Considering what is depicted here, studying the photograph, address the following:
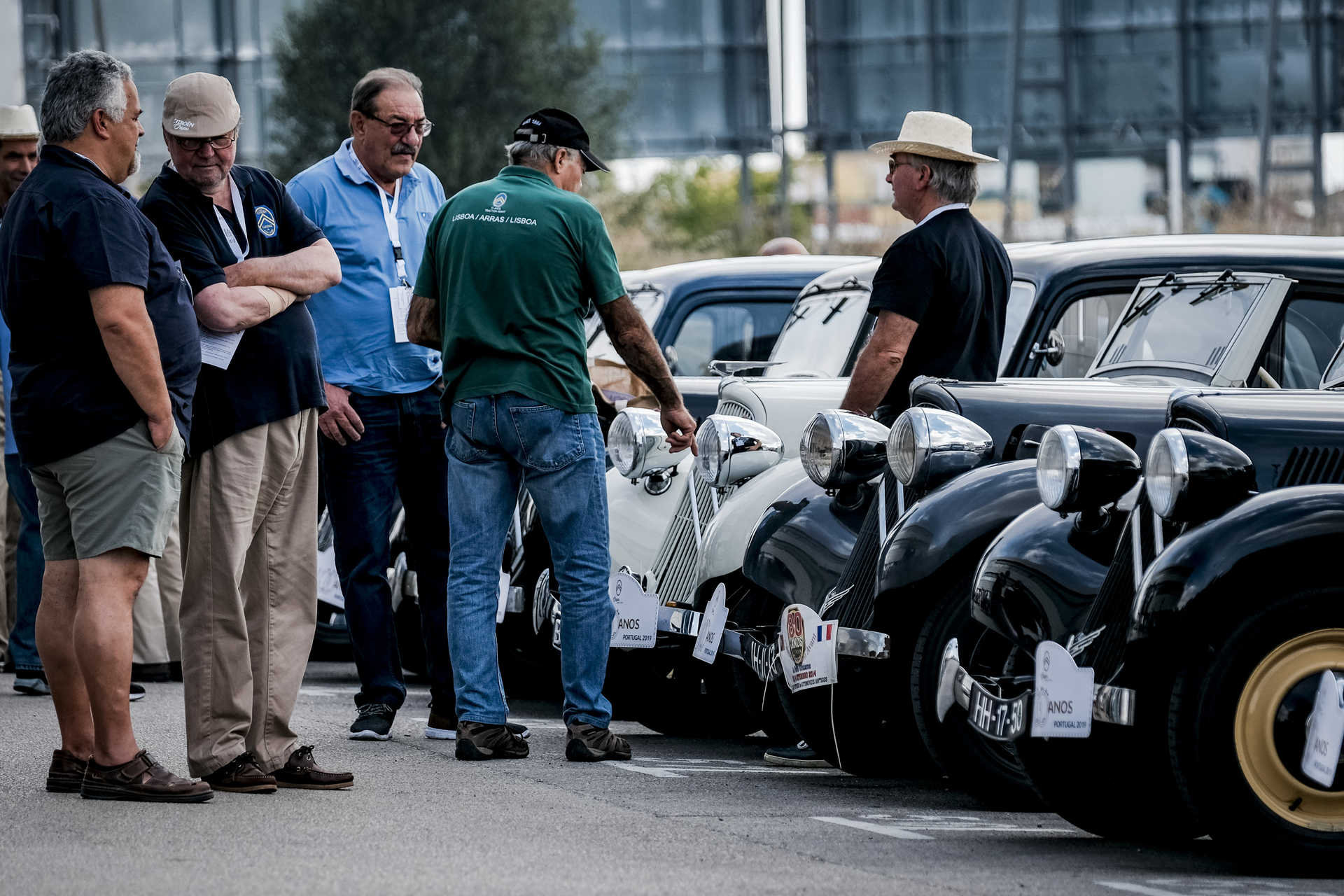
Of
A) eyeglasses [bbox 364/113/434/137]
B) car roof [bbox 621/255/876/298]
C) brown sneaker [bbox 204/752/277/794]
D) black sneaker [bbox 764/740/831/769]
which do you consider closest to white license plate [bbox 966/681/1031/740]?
black sneaker [bbox 764/740/831/769]

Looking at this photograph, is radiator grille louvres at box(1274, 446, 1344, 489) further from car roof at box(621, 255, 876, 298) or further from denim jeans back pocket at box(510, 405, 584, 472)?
car roof at box(621, 255, 876, 298)

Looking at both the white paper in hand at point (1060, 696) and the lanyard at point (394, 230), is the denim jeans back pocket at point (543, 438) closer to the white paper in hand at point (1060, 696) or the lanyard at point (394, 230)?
the lanyard at point (394, 230)

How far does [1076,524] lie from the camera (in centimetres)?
560

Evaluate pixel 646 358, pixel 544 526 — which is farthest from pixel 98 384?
pixel 646 358

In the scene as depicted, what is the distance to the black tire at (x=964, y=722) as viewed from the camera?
234 inches

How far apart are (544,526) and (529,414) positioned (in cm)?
41

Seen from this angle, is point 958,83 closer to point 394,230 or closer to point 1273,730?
point 394,230

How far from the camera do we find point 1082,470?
5.41m

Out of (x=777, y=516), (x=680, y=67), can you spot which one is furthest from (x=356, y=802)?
(x=680, y=67)

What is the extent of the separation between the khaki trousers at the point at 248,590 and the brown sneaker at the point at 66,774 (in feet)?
1.01

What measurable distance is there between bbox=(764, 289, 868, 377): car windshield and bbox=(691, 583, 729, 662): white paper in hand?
8.06 ft

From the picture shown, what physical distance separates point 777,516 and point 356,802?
183cm

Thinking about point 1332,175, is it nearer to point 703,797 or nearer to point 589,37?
point 589,37

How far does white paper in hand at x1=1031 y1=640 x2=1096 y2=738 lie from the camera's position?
16.4 feet
